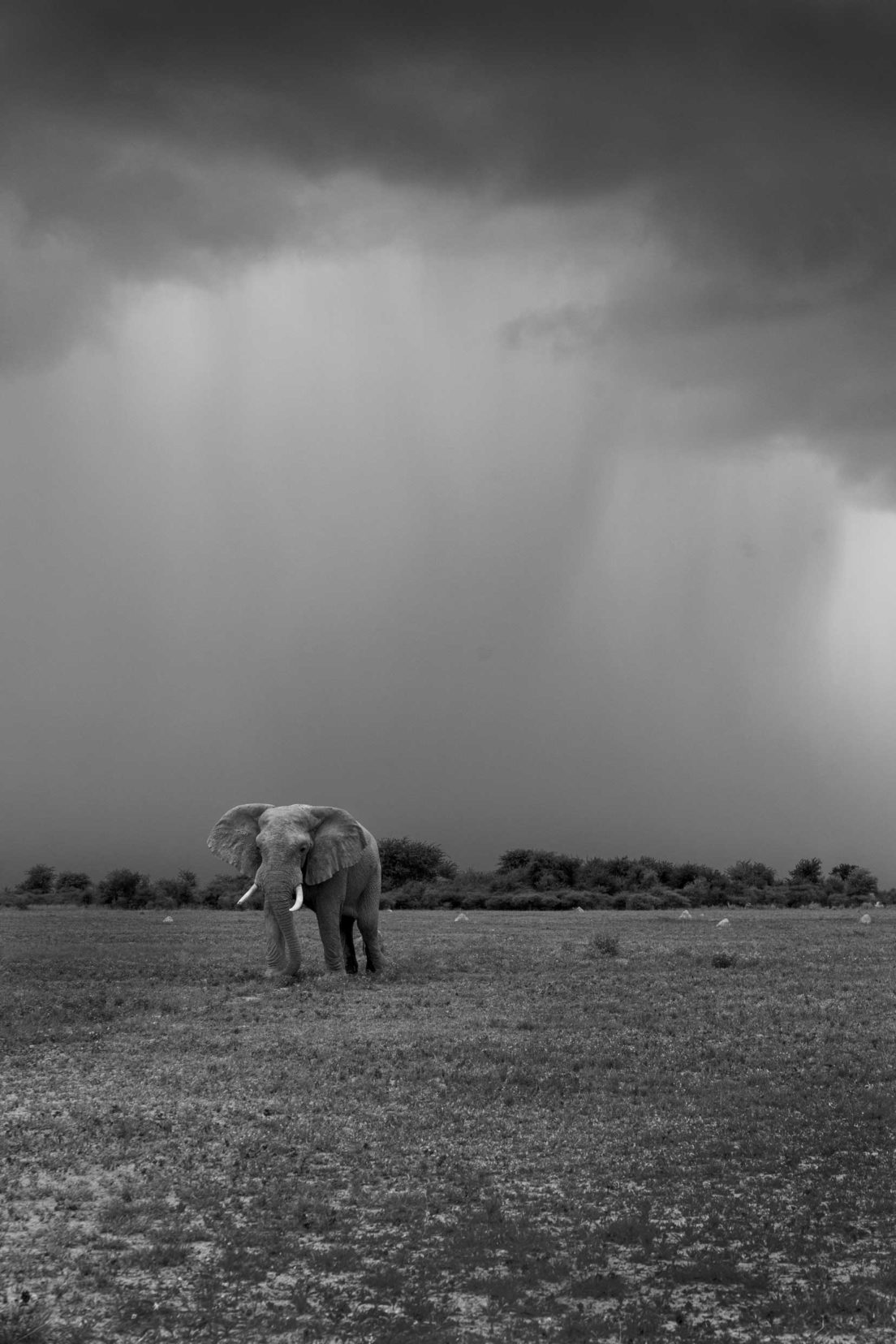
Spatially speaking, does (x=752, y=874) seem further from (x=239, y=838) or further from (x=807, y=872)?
(x=239, y=838)

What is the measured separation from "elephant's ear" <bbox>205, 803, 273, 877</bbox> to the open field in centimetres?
414

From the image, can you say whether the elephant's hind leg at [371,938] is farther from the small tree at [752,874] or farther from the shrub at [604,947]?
the small tree at [752,874]

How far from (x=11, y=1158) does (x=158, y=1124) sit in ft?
7.32

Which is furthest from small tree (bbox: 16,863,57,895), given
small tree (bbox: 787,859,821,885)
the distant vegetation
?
small tree (bbox: 787,859,821,885)

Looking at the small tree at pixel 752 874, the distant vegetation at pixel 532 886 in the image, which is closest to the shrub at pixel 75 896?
the distant vegetation at pixel 532 886

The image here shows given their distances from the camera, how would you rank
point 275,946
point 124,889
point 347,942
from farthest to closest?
point 124,889
point 347,942
point 275,946

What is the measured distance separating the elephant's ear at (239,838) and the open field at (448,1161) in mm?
4137

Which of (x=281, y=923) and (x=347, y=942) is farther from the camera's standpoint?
(x=347, y=942)

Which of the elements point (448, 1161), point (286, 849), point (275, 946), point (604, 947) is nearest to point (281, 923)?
point (275, 946)

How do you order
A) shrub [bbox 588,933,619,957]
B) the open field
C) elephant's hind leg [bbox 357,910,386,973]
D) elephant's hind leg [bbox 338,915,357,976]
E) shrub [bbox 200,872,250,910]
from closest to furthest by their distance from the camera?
the open field < elephant's hind leg [bbox 357,910,386,973] < elephant's hind leg [bbox 338,915,357,976] < shrub [bbox 588,933,619,957] < shrub [bbox 200,872,250,910]

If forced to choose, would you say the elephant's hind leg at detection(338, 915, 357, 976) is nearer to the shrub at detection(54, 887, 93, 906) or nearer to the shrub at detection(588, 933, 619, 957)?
the shrub at detection(588, 933, 619, 957)

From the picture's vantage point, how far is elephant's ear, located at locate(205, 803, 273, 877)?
34406 millimetres

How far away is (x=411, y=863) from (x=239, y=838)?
258 ft

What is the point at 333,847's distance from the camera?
32.4m
